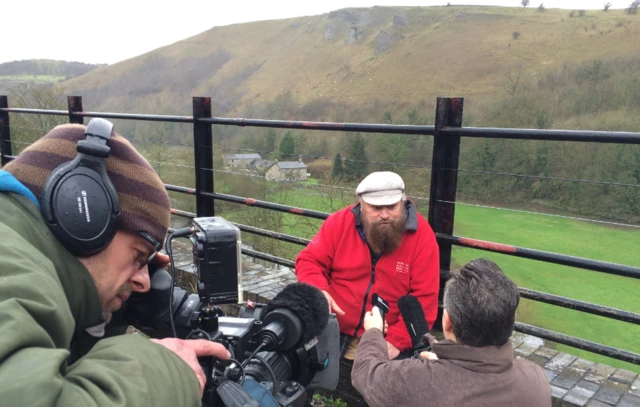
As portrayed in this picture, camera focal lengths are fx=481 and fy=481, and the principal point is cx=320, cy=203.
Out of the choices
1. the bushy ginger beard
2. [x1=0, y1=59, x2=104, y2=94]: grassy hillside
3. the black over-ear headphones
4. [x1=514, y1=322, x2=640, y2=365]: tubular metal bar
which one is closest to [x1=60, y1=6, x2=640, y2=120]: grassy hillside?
[x1=0, y1=59, x2=104, y2=94]: grassy hillside

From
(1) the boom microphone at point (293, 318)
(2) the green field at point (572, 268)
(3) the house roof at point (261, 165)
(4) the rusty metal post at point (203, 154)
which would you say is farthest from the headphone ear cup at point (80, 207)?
(2) the green field at point (572, 268)

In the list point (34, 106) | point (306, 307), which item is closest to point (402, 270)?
point (306, 307)

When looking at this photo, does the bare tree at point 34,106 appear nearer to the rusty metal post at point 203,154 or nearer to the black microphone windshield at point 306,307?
the rusty metal post at point 203,154

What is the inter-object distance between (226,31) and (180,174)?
10639 cm

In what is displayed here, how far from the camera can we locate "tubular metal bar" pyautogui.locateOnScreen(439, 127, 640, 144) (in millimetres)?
2195

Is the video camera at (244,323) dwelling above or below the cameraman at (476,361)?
above

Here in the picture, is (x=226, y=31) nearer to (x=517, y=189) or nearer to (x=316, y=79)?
(x=316, y=79)

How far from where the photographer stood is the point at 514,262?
112ft

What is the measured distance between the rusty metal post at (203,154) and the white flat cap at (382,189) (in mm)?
1696

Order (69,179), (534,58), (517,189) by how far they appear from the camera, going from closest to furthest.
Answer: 1. (69,179)
2. (517,189)
3. (534,58)

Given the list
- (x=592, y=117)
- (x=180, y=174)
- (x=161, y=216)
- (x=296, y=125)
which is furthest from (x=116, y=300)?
(x=592, y=117)

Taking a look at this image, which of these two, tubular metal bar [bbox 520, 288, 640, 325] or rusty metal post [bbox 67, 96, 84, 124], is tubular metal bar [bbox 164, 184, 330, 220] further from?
rusty metal post [bbox 67, 96, 84, 124]

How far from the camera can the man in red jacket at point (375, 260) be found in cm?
278

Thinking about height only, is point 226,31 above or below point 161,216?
above
